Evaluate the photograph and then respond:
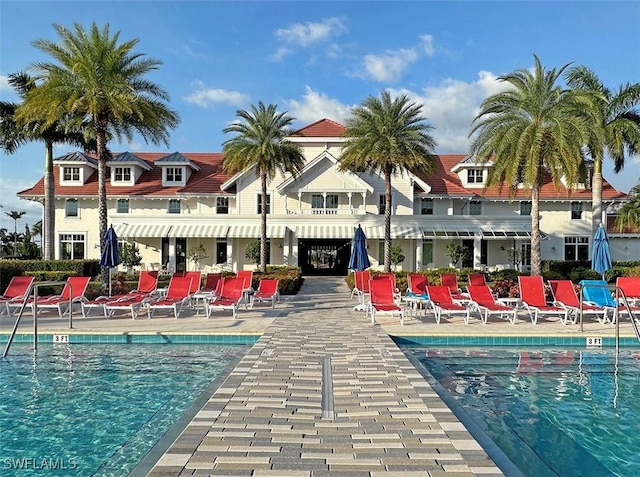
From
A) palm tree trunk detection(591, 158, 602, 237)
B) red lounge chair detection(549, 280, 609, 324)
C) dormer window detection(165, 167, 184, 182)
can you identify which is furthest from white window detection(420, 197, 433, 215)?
red lounge chair detection(549, 280, 609, 324)

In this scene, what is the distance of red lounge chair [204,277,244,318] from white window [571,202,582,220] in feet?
100

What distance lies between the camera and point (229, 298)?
1569 cm

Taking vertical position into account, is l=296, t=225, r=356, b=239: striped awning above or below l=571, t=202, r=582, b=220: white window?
below

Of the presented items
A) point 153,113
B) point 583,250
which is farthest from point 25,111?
point 583,250

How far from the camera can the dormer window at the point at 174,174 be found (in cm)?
3844

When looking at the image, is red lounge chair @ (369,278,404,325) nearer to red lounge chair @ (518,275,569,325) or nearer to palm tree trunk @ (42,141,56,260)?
red lounge chair @ (518,275,569,325)

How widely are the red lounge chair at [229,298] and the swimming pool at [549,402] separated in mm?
5890

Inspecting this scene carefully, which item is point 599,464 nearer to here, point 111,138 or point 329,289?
point 329,289

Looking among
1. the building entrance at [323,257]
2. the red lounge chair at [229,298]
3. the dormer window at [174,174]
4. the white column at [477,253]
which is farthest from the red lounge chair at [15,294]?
the white column at [477,253]

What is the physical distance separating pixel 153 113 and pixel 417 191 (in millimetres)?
22125

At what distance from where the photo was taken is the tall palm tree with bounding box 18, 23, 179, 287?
19109 mm

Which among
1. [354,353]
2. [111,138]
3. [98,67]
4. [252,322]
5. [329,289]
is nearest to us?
[354,353]

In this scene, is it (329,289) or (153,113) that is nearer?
(153,113)

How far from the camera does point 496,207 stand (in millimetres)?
37125
